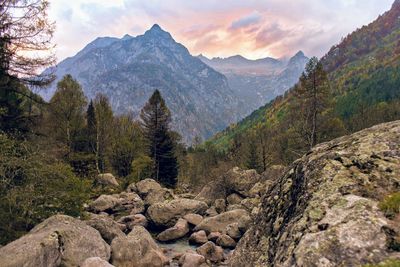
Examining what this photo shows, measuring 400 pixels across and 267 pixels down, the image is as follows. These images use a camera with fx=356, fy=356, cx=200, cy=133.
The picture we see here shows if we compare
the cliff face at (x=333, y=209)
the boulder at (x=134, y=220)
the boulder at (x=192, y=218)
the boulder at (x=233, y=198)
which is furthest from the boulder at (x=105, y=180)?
the cliff face at (x=333, y=209)

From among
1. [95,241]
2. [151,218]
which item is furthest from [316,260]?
[151,218]

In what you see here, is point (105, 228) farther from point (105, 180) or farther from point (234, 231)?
point (105, 180)

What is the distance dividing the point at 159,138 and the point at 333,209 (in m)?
58.1

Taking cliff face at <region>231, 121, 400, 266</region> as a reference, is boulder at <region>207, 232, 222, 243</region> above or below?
below

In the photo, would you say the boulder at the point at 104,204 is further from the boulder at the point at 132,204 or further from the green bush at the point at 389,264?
the green bush at the point at 389,264

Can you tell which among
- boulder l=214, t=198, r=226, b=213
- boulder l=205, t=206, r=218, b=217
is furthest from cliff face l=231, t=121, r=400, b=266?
boulder l=214, t=198, r=226, b=213

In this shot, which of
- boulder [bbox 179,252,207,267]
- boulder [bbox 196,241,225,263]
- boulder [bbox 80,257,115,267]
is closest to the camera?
boulder [bbox 80,257,115,267]

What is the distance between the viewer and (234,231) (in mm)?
28141

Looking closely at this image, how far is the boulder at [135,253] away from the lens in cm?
1927

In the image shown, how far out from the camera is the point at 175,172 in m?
64.8

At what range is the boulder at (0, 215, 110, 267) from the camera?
14.1 meters

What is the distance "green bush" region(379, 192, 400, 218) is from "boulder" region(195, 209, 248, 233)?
24.7 m

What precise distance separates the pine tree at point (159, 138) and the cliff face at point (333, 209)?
182 ft

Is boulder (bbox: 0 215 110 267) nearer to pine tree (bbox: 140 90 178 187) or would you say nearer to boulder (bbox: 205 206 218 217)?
boulder (bbox: 205 206 218 217)
